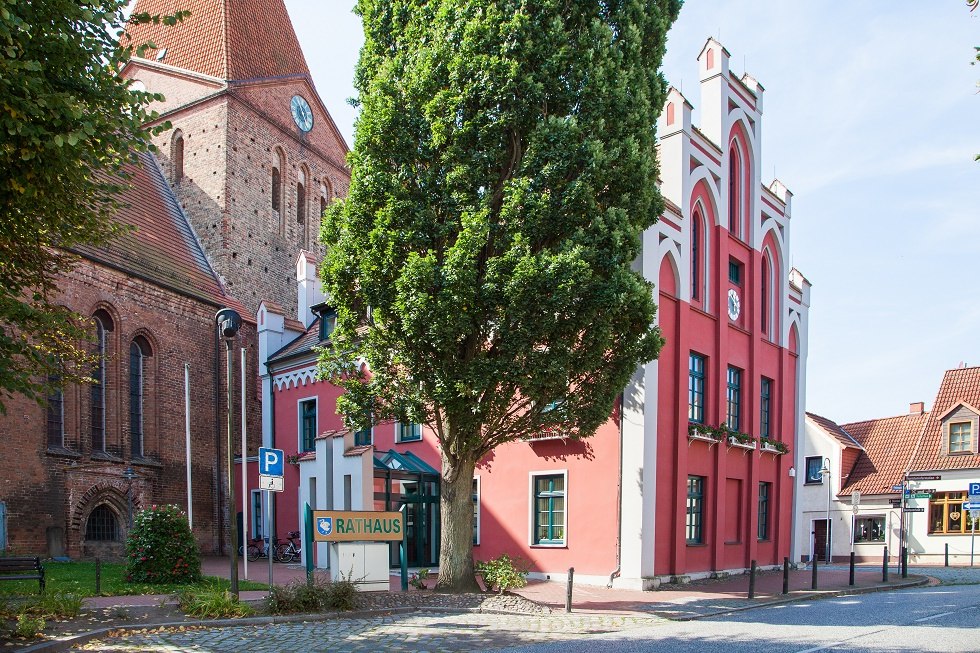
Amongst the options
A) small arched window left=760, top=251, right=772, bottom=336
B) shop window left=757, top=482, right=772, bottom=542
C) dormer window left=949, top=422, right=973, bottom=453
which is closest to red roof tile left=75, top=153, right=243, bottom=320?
small arched window left=760, top=251, right=772, bottom=336

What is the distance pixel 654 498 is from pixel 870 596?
4739mm

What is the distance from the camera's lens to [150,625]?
1084cm

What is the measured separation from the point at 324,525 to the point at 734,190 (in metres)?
14.9

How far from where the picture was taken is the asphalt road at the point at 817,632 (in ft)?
31.9

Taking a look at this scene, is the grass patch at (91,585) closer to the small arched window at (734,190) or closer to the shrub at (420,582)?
the shrub at (420,582)

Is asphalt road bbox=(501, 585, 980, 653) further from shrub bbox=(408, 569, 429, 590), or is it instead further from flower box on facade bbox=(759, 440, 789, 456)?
flower box on facade bbox=(759, 440, 789, 456)

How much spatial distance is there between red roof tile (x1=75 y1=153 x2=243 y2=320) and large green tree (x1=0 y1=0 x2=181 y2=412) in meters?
13.5

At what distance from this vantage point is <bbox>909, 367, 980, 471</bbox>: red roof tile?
1309 inches

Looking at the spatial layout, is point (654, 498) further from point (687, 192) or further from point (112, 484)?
point (112, 484)

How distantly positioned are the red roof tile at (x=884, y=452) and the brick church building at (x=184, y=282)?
81.8ft

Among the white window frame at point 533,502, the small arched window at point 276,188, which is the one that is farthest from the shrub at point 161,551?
the small arched window at point 276,188

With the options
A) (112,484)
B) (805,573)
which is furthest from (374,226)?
(805,573)

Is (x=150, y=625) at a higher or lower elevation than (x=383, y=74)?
lower

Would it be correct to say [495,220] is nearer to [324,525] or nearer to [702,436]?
[324,525]
